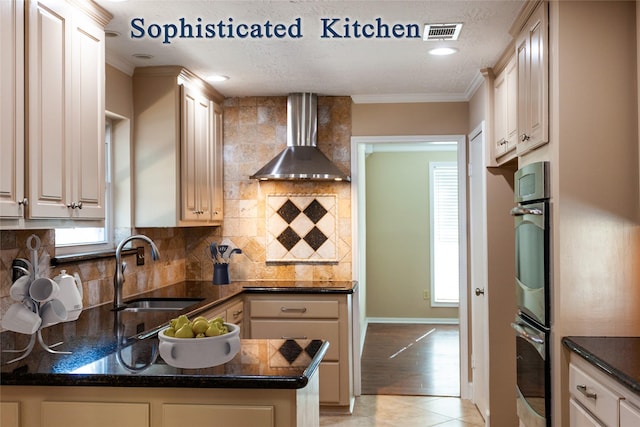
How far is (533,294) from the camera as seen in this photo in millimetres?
2865

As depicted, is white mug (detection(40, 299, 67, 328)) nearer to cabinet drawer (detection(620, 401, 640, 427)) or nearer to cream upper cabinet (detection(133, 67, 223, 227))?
cream upper cabinet (detection(133, 67, 223, 227))

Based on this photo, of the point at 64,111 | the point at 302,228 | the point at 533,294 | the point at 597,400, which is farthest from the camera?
the point at 302,228

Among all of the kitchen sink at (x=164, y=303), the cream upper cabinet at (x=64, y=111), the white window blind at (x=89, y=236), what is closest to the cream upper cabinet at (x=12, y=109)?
the cream upper cabinet at (x=64, y=111)

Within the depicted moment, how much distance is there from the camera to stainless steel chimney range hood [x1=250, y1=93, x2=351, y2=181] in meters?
4.69

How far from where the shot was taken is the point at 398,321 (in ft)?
26.8

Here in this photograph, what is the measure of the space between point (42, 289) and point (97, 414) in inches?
23.9

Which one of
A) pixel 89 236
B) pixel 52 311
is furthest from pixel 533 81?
pixel 89 236

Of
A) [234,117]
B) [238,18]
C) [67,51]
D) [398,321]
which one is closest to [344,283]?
[234,117]

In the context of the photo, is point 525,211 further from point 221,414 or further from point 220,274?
point 220,274

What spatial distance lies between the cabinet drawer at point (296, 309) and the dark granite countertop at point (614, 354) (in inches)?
84.6

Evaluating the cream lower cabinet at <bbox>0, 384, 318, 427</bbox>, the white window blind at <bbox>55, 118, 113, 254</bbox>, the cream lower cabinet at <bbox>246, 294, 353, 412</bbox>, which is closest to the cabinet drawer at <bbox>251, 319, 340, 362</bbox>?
the cream lower cabinet at <bbox>246, 294, 353, 412</bbox>

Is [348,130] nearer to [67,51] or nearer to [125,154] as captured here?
[125,154]

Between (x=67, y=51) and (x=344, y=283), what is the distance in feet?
9.32

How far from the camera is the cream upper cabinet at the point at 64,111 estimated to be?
2340mm
